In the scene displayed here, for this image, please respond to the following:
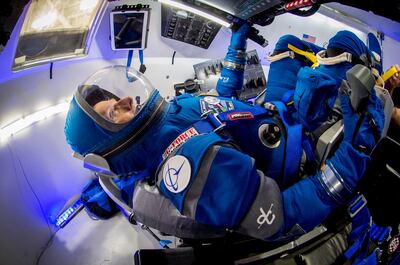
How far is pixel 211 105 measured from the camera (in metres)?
1.32

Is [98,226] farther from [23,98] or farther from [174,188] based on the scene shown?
[174,188]

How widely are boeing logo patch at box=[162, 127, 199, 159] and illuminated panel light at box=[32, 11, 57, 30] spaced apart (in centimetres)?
127

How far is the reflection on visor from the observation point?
1.20 m

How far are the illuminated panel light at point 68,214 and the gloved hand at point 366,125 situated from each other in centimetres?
206

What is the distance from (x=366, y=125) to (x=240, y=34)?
1449 mm

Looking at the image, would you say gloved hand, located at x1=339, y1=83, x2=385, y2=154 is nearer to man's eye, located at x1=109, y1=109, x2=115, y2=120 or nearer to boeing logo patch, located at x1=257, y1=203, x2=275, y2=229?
boeing logo patch, located at x1=257, y1=203, x2=275, y2=229

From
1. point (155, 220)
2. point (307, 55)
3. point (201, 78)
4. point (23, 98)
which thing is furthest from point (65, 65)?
point (307, 55)

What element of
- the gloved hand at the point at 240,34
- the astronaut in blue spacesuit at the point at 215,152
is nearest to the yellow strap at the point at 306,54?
the astronaut in blue spacesuit at the point at 215,152

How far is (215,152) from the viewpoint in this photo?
95cm

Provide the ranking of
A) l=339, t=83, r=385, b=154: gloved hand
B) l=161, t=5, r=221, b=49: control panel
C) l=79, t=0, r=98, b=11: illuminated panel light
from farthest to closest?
l=161, t=5, r=221, b=49: control panel < l=79, t=0, r=98, b=11: illuminated panel light < l=339, t=83, r=385, b=154: gloved hand

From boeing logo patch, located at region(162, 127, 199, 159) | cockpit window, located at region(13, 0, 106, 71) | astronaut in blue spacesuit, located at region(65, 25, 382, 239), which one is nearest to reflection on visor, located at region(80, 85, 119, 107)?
astronaut in blue spacesuit, located at region(65, 25, 382, 239)

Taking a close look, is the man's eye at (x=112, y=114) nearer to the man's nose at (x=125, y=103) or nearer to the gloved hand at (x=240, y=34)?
the man's nose at (x=125, y=103)

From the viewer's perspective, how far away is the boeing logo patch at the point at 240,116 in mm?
1220

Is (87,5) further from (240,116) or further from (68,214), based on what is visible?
(68,214)
